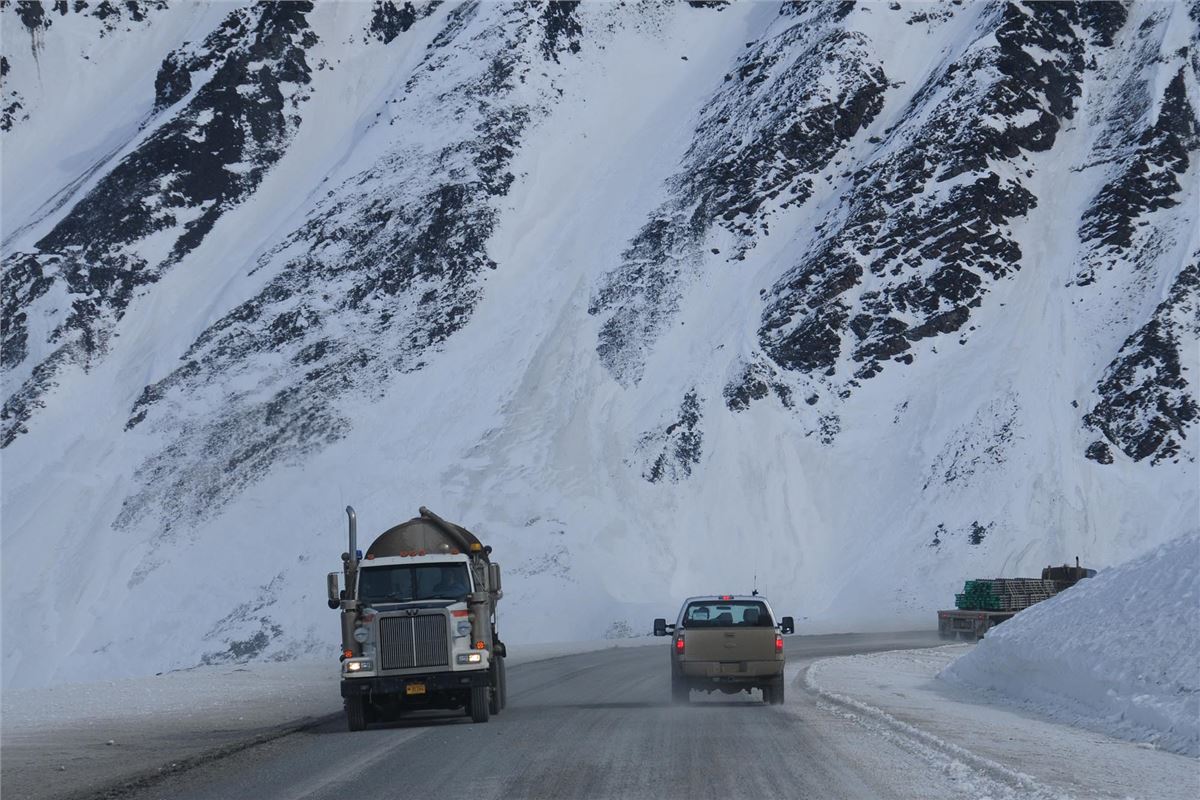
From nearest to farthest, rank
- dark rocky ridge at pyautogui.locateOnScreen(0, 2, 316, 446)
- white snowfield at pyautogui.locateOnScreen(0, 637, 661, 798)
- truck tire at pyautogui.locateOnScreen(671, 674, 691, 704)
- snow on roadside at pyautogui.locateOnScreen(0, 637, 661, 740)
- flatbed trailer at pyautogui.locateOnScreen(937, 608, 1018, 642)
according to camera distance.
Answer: white snowfield at pyautogui.locateOnScreen(0, 637, 661, 798) → truck tire at pyautogui.locateOnScreen(671, 674, 691, 704) → snow on roadside at pyautogui.locateOnScreen(0, 637, 661, 740) → flatbed trailer at pyautogui.locateOnScreen(937, 608, 1018, 642) → dark rocky ridge at pyautogui.locateOnScreen(0, 2, 316, 446)

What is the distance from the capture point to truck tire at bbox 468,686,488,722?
70.8 ft

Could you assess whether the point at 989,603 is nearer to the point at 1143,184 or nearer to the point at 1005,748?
the point at 1005,748

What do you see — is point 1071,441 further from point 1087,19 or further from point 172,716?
point 172,716

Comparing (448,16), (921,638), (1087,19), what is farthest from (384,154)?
(921,638)

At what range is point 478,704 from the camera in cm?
2161

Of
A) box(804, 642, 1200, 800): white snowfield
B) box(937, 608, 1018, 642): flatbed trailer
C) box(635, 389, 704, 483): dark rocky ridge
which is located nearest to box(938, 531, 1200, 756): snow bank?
box(804, 642, 1200, 800): white snowfield


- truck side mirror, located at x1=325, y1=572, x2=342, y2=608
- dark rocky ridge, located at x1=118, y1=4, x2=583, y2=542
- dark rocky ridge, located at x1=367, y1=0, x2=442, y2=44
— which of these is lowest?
truck side mirror, located at x1=325, y1=572, x2=342, y2=608

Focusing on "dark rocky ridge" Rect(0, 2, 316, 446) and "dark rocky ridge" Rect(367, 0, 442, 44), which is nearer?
"dark rocky ridge" Rect(0, 2, 316, 446)

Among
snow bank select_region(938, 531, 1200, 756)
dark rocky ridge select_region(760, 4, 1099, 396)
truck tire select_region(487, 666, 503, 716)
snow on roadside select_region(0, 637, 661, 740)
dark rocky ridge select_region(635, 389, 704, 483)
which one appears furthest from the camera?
dark rocky ridge select_region(760, 4, 1099, 396)

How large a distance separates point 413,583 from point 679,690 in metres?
5.30

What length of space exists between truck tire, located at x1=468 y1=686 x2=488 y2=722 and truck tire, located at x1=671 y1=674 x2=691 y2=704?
3.96 meters

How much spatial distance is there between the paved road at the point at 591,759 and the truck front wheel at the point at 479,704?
0.21m

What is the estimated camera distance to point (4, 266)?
94.2 metres

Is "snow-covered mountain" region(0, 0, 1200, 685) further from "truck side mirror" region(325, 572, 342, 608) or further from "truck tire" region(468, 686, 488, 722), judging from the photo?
"truck side mirror" region(325, 572, 342, 608)
